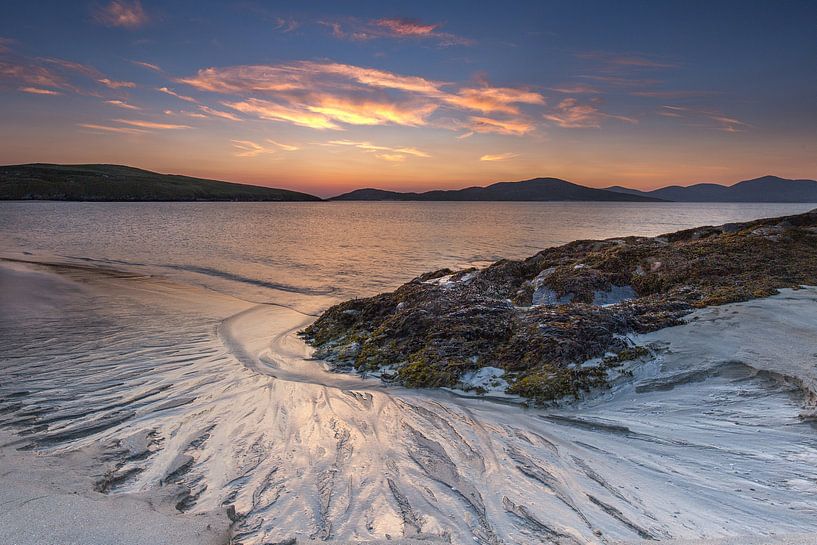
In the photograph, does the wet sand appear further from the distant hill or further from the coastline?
the distant hill

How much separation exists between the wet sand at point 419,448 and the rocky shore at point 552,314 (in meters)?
0.44

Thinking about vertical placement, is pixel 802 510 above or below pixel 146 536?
above

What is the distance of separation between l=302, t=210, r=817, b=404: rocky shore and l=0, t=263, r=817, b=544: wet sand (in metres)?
0.44

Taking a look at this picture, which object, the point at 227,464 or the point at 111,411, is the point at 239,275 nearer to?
the point at 111,411

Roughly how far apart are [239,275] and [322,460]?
17.9 m

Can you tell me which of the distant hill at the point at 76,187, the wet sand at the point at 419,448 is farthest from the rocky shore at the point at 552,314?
the distant hill at the point at 76,187

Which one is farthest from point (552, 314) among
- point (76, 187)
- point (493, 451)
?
point (76, 187)

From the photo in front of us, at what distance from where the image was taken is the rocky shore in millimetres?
6316

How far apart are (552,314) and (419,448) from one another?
Answer: 12.5 ft

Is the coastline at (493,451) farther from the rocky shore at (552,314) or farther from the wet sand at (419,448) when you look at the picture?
the rocky shore at (552,314)

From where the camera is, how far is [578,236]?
49.8 m

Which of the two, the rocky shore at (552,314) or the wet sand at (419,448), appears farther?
the rocky shore at (552,314)

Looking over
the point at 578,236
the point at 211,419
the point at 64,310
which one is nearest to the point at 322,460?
the point at 211,419

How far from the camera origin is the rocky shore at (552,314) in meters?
6.32
